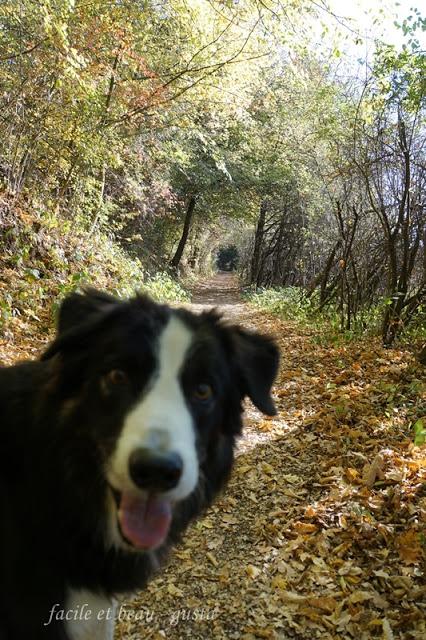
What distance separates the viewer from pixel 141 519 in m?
1.81

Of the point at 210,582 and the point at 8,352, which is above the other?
the point at 8,352

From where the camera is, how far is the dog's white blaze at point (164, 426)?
164 centimetres


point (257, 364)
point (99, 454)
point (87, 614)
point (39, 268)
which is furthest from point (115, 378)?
point (39, 268)

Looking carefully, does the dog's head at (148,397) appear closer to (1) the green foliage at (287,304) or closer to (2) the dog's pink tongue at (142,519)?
(2) the dog's pink tongue at (142,519)

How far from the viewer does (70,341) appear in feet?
6.47

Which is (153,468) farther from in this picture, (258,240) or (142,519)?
(258,240)

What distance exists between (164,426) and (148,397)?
16 centimetres

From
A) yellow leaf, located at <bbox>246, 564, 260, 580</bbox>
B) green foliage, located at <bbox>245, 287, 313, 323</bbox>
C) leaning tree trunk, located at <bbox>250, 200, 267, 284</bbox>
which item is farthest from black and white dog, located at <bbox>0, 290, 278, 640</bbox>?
leaning tree trunk, located at <bbox>250, 200, 267, 284</bbox>

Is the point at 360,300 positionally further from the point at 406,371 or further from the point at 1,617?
the point at 1,617

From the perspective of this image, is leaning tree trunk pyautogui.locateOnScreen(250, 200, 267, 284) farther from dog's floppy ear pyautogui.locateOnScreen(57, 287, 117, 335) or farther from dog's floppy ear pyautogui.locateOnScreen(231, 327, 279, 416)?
dog's floppy ear pyautogui.locateOnScreen(57, 287, 117, 335)

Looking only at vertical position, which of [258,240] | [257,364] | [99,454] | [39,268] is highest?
[258,240]

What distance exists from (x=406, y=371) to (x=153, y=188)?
13198 mm

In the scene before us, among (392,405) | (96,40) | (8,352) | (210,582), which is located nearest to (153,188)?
(96,40)

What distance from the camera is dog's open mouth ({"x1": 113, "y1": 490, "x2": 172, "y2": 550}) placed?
5.87ft
